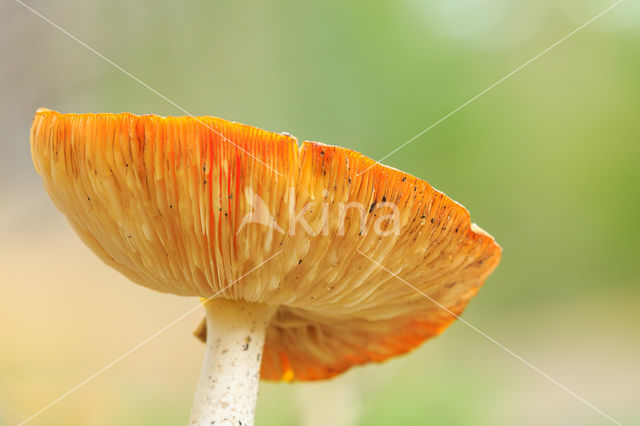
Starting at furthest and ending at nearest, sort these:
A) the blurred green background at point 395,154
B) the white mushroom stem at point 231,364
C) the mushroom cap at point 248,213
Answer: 1. the blurred green background at point 395,154
2. the white mushroom stem at point 231,364
3. the mushroom cap at point 248,213

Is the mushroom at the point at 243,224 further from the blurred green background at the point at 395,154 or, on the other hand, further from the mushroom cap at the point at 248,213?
the blurred green background at the point at 395,154

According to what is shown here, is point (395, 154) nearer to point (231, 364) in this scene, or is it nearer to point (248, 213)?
point (231, 364)

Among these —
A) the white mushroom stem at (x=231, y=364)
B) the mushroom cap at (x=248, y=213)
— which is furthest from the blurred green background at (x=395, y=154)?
the mushroom cap at (x=248, y=213)

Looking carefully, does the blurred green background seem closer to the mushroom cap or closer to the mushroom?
the mushroom

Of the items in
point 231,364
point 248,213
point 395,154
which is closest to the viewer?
point 248,213

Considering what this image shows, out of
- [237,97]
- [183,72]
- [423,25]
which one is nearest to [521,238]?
[423,25]

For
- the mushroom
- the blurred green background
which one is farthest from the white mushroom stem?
the blurred green background

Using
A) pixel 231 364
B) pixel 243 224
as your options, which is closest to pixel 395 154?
pixel 231 364
